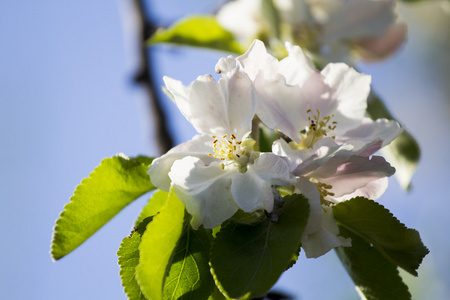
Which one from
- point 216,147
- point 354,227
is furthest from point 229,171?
point 354,227

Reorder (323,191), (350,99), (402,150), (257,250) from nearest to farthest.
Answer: (257,250)
(323,191)
(350,99)
(402,150)

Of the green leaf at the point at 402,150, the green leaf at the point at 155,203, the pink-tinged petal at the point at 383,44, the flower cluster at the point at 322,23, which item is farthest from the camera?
the pink-tinged petal at the point at 383,44

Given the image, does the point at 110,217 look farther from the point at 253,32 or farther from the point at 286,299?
the point at 253,32

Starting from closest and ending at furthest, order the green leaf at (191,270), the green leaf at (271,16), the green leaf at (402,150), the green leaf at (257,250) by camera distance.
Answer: the green leaf at (257,250)
the green leaf at (191,270)
the green leaf at (402,150)
the green leaf at (271,16)

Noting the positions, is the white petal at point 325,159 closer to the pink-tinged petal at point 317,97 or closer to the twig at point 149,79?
the pink-tinged petal at point 317,97

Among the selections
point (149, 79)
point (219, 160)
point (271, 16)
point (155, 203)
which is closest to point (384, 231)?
point (219, 160)

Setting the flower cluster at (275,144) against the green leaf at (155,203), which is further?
the green leaf at (155,203)

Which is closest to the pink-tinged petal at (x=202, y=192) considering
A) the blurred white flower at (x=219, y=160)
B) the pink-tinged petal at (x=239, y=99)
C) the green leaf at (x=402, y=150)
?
the blurred white flower at (x=219, y=160)

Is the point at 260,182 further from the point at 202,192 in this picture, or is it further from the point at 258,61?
the point at 258,61
